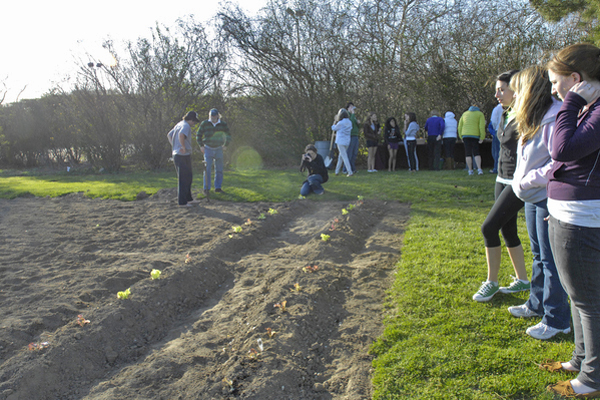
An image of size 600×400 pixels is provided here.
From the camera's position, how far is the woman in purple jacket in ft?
7.11

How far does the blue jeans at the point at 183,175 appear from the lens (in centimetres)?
830

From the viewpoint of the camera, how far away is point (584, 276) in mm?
2254

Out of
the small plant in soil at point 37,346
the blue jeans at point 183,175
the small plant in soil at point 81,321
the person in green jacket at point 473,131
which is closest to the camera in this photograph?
the small plant in soil at point 37,346

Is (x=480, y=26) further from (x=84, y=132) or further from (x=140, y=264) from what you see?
(x=84, y=132)

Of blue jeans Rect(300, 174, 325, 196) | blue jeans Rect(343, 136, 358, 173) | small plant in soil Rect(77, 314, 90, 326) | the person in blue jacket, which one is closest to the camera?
small plant in soil Rect(77, 314, 90, 326)

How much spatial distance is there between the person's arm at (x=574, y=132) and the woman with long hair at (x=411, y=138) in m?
10.7

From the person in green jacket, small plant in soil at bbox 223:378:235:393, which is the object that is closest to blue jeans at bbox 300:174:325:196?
the person in green jacket

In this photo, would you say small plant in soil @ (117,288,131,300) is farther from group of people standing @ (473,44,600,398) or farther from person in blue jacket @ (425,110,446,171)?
person in blue jacket @ (425,110,446,171)

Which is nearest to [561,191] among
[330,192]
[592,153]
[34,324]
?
[592,153]

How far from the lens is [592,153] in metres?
2.18

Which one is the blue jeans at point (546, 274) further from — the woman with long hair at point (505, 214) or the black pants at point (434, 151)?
the black pants at point (434, 151)

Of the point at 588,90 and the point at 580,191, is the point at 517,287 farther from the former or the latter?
the point at 588,90

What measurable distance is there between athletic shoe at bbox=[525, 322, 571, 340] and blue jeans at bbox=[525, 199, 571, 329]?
1.1 inches

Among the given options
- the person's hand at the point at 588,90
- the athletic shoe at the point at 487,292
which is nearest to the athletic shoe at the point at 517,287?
the athletic shoe at the point at 487,292
